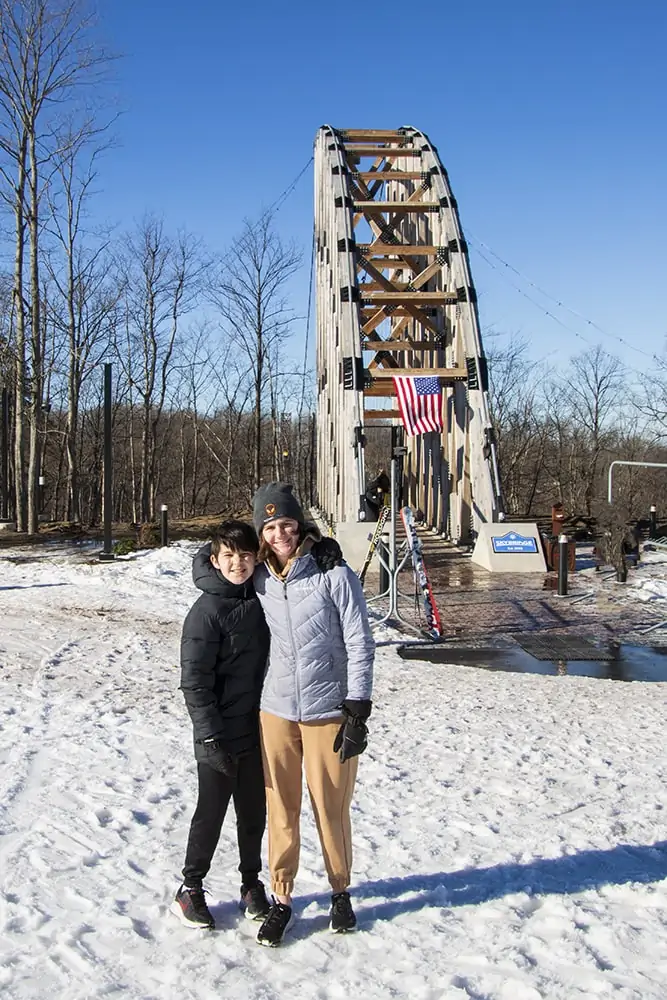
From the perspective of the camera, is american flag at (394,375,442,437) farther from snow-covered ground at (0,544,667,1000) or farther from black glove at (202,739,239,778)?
black glove at (202,739,239,778)

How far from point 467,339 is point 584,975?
51.0 ft

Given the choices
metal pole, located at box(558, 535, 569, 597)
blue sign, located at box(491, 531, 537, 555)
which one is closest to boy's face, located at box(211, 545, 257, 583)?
metal pole, located at box(558, 535, 569, 597)

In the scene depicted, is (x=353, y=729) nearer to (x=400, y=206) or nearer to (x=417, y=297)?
(x=417, y=297)

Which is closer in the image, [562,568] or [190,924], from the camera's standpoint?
[190,924]

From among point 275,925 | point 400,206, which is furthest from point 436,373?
point 275,925

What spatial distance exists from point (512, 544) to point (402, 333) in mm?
12089

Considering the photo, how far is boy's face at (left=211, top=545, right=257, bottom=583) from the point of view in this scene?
320 cm

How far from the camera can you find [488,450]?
16.0 meters

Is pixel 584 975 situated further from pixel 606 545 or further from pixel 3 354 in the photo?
pixel 3 354

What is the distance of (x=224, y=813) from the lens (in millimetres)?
3240

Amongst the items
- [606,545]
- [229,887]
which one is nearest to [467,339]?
[606,545]

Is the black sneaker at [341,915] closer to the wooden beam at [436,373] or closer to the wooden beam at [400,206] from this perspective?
the wooden beam at [436,373]

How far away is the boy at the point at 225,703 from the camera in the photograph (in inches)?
123

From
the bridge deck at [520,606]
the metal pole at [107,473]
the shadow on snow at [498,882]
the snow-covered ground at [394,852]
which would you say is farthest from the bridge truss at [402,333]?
the shadow on snow at [498,882]
